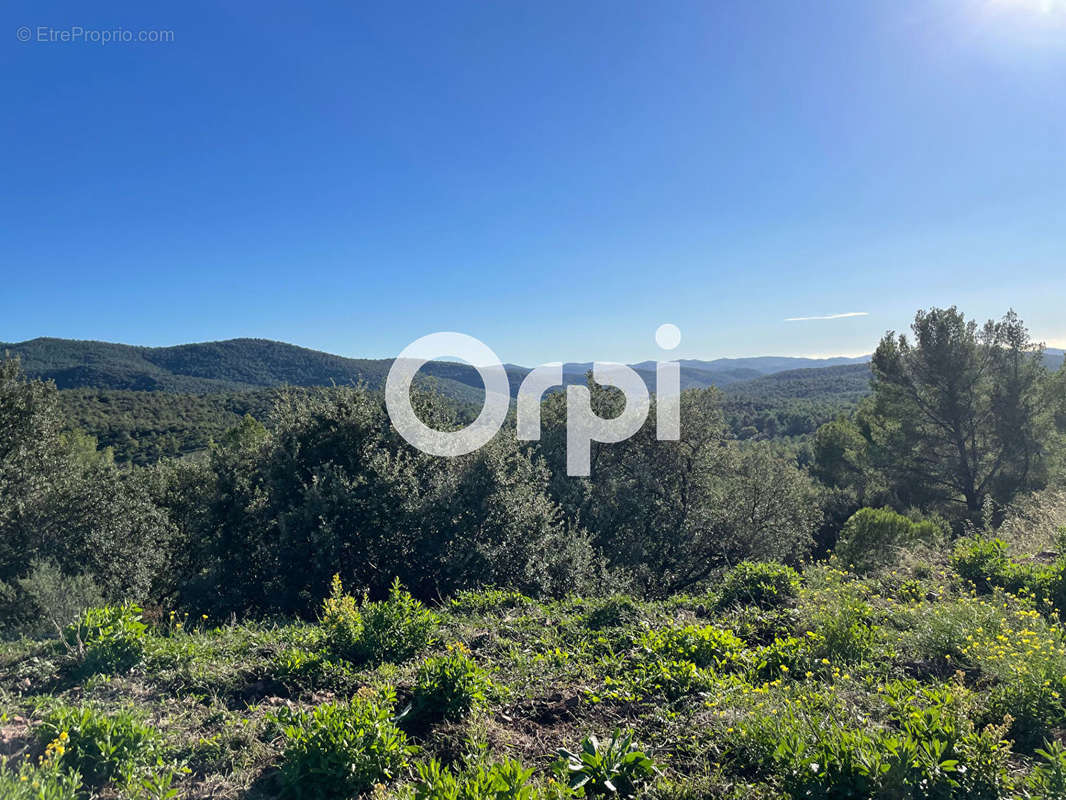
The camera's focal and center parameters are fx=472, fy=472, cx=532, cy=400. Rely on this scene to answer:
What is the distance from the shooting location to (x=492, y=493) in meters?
8.95

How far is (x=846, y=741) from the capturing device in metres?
2.61

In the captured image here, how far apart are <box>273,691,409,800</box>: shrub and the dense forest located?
0.02m

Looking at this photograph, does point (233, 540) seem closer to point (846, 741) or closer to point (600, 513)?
point (600, 513)

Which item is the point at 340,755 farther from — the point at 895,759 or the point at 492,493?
the point at 492,493

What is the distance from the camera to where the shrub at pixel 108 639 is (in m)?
4.01

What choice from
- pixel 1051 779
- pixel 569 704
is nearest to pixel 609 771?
pixel 569 704

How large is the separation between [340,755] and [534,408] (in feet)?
40.3

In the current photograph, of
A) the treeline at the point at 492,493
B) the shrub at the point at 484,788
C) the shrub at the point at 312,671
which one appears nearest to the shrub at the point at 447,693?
Answer: the shrub at the point at 312,671

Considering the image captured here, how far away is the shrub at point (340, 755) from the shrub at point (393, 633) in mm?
1537

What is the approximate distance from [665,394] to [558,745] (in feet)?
39.9

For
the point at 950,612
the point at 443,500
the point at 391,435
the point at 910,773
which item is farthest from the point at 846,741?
the point at 391,435

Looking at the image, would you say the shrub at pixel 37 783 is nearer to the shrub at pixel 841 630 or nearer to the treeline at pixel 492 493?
the shrub at pixel 841 630

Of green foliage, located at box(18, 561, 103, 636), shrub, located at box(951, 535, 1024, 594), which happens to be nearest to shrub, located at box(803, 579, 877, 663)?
shrub, located at box(951, 535, 1024, 594)

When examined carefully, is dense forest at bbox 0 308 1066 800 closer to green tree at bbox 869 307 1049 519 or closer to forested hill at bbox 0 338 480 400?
green tree at bbox 869 307 1049 519
